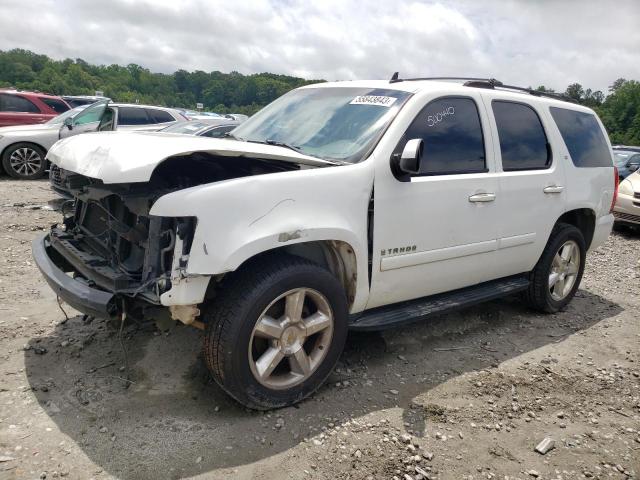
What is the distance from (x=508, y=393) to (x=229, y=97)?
66.0 metres

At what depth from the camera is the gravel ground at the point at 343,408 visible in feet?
8.39

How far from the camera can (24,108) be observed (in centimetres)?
1222

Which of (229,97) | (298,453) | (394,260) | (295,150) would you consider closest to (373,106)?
(295,150)

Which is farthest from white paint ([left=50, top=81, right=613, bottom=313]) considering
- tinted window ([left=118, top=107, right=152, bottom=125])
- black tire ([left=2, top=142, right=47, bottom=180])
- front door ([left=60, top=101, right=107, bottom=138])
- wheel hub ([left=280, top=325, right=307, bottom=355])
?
black tire ([left=2, top=142, right=47, bottom=180])

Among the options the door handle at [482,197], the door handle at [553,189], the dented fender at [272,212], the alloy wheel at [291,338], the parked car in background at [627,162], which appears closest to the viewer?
the dented fender at [272,212]

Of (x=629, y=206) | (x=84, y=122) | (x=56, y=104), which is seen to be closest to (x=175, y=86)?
(x=56, y=104)

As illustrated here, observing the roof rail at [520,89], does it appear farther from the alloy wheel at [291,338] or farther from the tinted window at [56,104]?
the tinted window at [56,104]

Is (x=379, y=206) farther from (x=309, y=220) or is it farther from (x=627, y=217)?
(x=627, y=217)

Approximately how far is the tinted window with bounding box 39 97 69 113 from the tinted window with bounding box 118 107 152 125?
9.05ft

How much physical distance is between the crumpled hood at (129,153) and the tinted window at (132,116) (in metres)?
8.22

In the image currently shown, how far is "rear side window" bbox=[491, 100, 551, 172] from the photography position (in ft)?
13.0

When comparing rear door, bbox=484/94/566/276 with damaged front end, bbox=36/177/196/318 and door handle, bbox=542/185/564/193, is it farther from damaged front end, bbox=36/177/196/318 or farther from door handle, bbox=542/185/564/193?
damaged front end, bbox=36/177/196/318

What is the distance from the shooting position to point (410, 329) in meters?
4.28

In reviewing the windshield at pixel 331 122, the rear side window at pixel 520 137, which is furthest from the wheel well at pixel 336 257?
the rear side window at pixel 520 137
